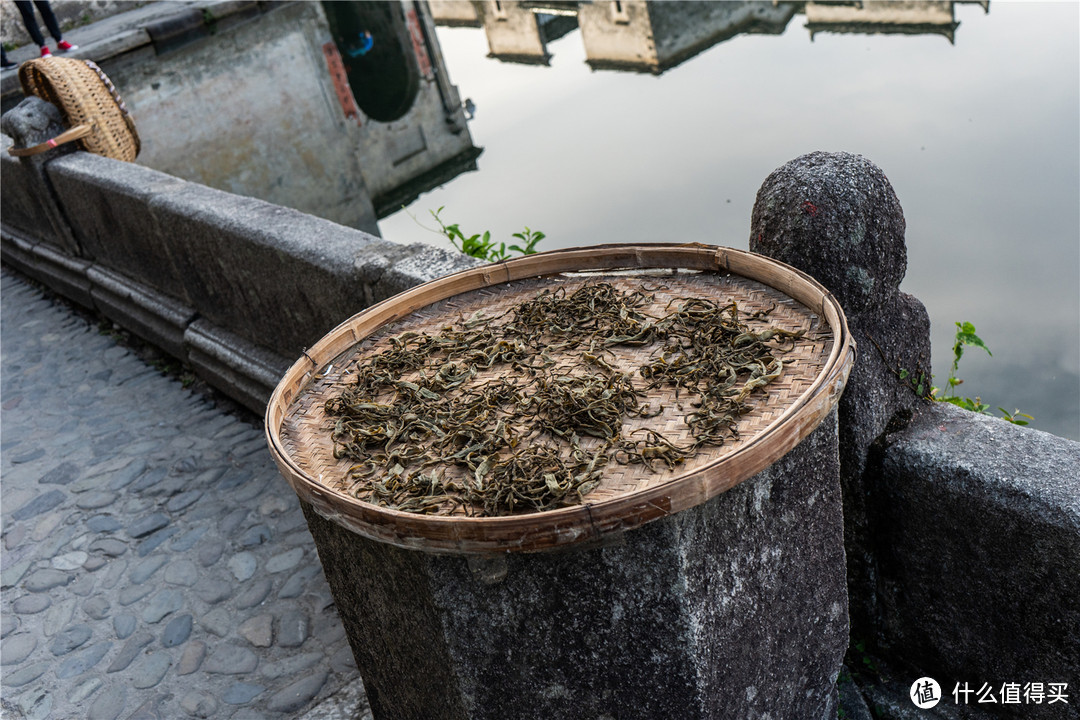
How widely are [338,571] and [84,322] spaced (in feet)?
14.6

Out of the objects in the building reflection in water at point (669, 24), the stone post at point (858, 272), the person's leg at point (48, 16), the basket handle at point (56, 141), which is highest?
the person's leg at point (48, 16)

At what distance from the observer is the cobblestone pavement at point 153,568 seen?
9.13 ft

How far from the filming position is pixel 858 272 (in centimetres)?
196

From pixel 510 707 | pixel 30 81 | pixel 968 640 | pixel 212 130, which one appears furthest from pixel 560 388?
pixel 212 130

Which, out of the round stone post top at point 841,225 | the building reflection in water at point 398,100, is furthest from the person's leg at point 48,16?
the round stone post top at point 841,225

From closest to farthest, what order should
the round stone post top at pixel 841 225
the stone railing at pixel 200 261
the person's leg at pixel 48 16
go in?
the round stone post top at pixel 841 225 → the stone railing at pixel 200 261 → the person's leg at pixel 48 16

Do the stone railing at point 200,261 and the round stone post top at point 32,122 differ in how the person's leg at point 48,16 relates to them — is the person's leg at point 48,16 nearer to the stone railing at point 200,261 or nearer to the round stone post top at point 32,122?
the stone railing at point 200,261

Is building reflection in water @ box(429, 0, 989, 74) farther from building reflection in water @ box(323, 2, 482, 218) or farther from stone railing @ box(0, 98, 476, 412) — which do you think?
stone railing @ box(0, 98, 476, 412)

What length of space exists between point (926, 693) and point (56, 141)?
549 cm

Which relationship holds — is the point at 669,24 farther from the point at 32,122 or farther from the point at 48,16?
the point at 48,16

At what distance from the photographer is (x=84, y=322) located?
18.6 ft

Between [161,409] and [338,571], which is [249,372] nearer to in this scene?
[161,409]

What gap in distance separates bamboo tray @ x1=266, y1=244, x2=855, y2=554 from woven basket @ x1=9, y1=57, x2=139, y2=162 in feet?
13.9

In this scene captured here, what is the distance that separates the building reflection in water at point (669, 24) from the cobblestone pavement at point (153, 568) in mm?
5979
